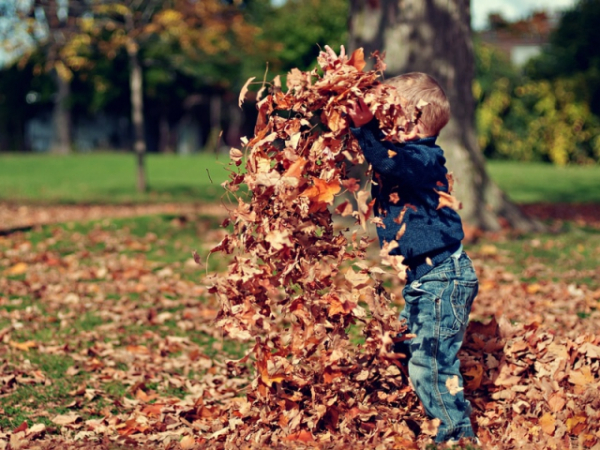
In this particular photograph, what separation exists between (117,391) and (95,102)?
114 feet

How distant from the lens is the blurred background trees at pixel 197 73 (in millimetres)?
14906

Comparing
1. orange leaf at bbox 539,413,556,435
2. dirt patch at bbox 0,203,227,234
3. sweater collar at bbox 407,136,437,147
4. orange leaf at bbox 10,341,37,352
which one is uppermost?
sweater collar at bbox 407,136,437,147

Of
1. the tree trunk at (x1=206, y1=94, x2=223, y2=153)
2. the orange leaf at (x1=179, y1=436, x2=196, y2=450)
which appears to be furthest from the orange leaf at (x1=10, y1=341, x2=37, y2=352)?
the tree trunk at (x1=206, y1=94, x2=223, y2=153)

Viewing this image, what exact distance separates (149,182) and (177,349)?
14.6 metres

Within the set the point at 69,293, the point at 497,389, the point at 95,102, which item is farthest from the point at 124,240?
the point at 95,102

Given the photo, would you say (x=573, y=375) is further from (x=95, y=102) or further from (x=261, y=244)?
(x=95, y=102)

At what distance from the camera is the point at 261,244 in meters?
3.21

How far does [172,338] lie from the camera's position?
5.31 metres

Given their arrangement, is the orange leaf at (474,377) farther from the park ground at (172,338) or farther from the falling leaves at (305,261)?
the falling leaves at (305,261)

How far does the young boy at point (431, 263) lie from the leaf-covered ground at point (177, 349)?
323 mm

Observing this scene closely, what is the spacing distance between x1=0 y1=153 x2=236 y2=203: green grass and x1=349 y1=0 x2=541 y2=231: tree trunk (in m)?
3.39

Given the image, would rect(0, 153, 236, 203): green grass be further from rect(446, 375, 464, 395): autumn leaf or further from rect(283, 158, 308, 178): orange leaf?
rect(446, 375, 464, 395): autumn leaf

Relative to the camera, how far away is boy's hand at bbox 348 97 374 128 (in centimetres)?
307

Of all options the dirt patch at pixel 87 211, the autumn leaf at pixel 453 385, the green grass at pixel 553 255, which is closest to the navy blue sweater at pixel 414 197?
the autumn leaf at pixel 453 385
